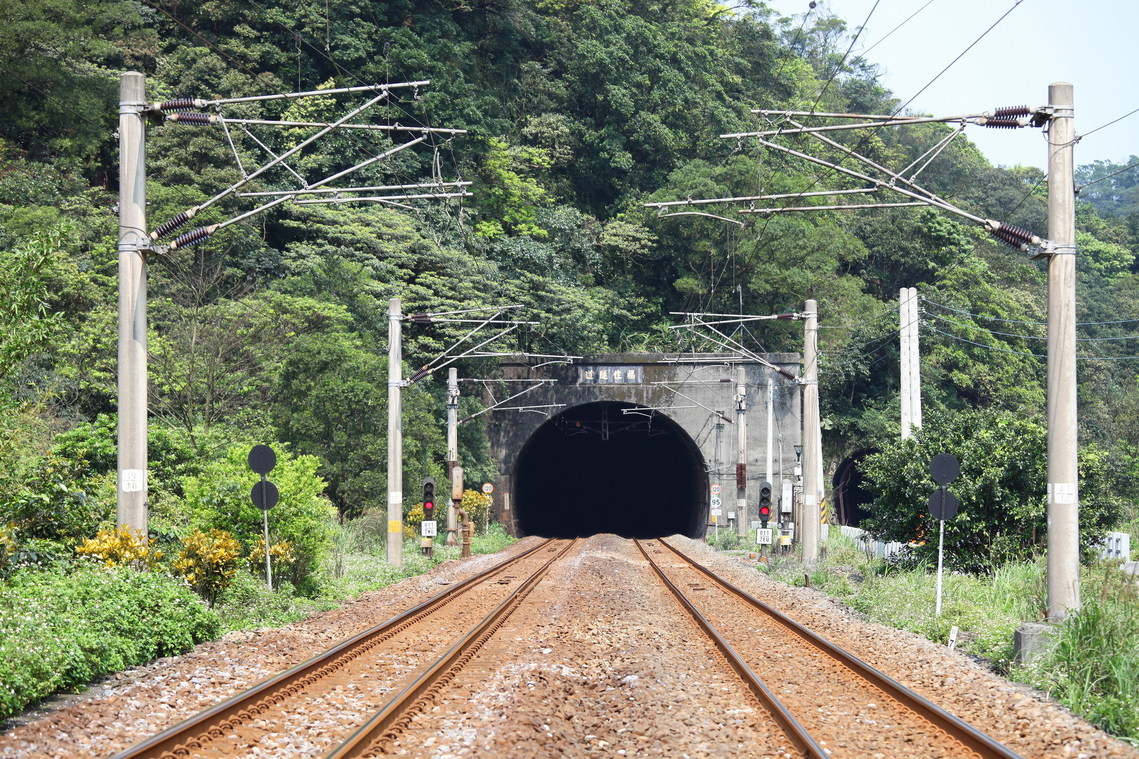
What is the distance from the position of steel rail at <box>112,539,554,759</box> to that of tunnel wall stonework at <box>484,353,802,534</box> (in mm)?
30812

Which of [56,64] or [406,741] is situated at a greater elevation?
[56,64]

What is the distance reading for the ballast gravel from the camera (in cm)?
783

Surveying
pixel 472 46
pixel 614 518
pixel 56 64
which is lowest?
pixel 614 518

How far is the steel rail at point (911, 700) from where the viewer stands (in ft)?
25.4

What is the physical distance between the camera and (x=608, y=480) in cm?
6284

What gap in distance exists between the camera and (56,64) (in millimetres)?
36156

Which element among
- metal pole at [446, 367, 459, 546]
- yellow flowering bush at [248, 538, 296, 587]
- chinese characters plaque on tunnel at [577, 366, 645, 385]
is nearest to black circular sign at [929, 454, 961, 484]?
yellow flowering bush at [248, 538, 296, 587]

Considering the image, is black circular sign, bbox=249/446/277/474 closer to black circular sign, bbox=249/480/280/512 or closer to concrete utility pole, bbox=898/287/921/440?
black circular sign, bbox=249/480/280/512

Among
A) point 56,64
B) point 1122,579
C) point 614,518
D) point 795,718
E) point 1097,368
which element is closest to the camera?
point 795,718

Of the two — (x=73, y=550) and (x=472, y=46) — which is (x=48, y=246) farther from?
(x=472, y=46)

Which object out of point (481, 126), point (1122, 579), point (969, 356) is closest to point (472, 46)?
point (481, 126)

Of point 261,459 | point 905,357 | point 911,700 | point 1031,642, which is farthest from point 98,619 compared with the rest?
point 905,357

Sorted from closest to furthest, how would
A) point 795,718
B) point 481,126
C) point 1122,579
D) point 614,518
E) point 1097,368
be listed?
point 795,718 → point 1122,579 → point 481,126 → point 1097,368 → point 614,518

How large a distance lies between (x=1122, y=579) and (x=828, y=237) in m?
38.3
